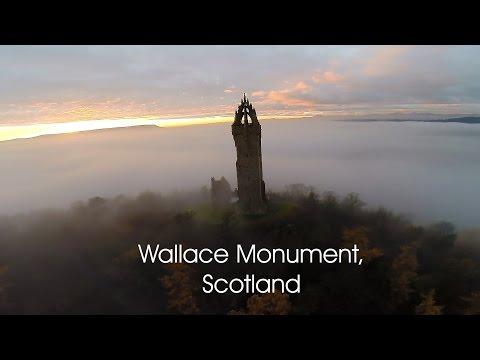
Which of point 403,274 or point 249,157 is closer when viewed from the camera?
point 403,274

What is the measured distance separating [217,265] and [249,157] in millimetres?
2436

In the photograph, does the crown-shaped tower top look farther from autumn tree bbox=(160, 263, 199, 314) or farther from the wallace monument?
autumn tree bbox=(160, 263, 199, 314)

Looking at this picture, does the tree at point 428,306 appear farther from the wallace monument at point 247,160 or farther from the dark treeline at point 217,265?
the wallace monument at point 247,160

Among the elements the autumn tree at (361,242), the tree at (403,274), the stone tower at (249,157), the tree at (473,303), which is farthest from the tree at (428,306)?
the stone tower at (249,157)

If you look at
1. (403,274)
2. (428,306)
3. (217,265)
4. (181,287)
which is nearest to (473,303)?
(428,306)

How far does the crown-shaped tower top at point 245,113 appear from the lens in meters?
7.57

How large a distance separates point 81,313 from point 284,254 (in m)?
4.39

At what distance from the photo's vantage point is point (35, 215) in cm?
739

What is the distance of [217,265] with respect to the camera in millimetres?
7184

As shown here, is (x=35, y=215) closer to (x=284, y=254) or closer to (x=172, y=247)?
(x=172, y=247)

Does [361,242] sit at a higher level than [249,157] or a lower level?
lower

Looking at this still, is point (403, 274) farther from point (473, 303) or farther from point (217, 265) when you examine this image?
point (217, 265)

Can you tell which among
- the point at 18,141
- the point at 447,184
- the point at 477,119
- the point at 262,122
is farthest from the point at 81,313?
the point at 477,119

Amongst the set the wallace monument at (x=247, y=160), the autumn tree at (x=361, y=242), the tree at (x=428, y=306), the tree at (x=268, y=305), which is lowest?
the tree at (x=428, y=306)
